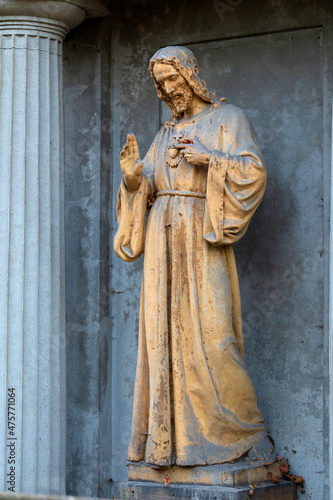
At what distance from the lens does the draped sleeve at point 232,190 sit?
9125 millimetres

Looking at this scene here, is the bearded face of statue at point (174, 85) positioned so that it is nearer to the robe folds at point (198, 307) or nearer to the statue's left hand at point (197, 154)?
the robe folds at point (198, 307)

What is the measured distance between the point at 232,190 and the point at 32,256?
1.65 meters

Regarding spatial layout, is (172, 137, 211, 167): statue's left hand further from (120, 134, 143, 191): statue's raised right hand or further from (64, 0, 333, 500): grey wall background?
(64, 0, 333, 500): grey wall background

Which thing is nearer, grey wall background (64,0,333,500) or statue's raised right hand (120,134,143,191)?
statue's raised right hand (120,134,143,191)

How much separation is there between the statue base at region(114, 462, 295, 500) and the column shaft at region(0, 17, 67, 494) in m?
0.81

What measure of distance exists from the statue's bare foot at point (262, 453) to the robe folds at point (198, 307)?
1.6 inches

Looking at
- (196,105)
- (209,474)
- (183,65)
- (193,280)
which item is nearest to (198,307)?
(193,280)

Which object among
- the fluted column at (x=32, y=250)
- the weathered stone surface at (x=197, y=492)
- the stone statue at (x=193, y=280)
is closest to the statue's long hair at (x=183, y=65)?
the stone statue at (x=193, y=280)

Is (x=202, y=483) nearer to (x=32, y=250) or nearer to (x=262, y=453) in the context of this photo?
(x=262, y=453)

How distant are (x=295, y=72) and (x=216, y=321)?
2.17m

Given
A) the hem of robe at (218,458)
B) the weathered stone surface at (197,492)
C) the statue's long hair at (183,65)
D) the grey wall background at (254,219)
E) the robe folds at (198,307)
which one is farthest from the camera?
the grey wall background at (254,219)

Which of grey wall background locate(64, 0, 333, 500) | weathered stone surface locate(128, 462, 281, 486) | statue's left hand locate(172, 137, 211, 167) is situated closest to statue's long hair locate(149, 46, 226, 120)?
statue's left hand locate(172, 137, 211, 167)

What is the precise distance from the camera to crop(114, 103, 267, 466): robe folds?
29.9 feet

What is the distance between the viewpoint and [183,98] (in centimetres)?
954
